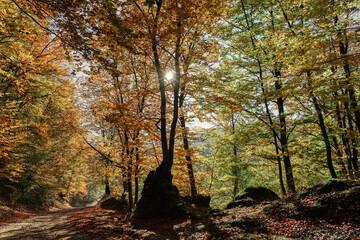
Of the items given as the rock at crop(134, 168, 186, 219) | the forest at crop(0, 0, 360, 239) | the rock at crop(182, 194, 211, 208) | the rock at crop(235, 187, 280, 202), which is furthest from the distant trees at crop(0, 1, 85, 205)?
the rock at crop(235, 187, 280, 202)

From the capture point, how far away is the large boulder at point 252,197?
9.19 metres

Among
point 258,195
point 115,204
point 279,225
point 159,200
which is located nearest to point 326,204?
point 279,225

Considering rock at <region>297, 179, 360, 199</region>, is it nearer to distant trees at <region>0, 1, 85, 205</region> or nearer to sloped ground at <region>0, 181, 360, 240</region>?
sloped ground at <region>0, 181, 360, 240</region>

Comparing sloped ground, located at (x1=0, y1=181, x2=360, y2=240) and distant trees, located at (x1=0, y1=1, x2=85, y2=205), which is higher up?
distant trees, located at (x1=0, y1=1, x2=85, y2=205)

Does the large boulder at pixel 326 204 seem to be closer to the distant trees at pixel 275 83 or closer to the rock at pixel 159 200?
the distant trees at pixel 275 83

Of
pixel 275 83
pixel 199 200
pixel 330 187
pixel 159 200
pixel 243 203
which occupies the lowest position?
pixel 199 200

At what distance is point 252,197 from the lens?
962 centimetres

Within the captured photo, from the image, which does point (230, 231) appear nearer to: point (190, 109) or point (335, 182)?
point (335, 182)

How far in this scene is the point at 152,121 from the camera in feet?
33.6

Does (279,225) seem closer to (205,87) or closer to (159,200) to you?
(159,200)

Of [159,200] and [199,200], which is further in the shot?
[199,200]

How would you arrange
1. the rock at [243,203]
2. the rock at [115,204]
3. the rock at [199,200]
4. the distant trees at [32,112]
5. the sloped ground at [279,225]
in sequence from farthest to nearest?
the rock at [115,204]
the rock at [199,200]
the rock at [243,203]
the distant trees at [32,112]
the sloped ground at [279,225]

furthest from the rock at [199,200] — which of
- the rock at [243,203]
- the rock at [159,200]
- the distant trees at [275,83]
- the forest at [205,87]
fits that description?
the distant trees at [275,83]

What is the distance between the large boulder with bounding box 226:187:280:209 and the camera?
9.19 m
